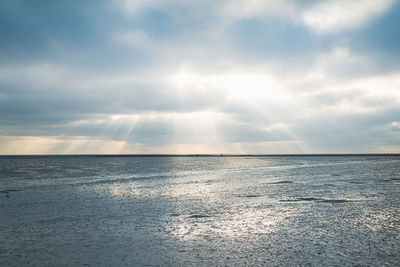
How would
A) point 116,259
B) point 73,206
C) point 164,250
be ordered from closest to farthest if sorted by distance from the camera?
point 116,259
point 164,250
point 73,206

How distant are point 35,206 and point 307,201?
21388mm

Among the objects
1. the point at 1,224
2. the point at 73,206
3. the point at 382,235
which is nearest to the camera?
the point at 382,235

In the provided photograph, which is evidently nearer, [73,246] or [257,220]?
[73,246]

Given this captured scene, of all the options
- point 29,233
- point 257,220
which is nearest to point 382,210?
point 257,220

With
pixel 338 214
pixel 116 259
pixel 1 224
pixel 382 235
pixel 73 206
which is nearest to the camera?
pixel 116 259

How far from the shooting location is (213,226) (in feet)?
53.0

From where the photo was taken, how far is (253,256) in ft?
37.4

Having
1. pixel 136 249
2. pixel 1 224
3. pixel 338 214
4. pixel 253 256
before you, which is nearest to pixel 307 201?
pixel 338 214

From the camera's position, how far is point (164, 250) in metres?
12.3

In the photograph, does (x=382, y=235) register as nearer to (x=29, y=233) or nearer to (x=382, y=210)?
(x=382, y=210)

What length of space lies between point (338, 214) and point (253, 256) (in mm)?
10131

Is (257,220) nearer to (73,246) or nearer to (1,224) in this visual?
(73,246)

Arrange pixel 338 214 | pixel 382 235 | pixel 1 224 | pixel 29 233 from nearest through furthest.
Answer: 1. pixel 382 235
2. pixel 29 233
3. pixel 1 224
4. pixel 338 214

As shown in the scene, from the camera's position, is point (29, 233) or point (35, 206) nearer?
point (29, 233)
